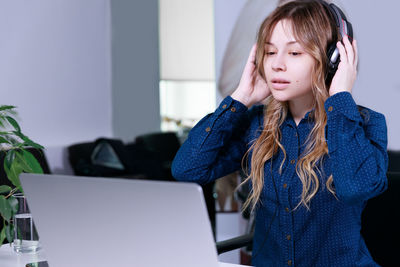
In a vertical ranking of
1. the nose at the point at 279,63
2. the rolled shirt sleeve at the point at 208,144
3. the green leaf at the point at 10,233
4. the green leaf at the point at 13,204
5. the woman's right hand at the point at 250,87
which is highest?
the nose at the point at 279,63

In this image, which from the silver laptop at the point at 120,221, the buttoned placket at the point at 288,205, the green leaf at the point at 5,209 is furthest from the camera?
the buttoned placket at the point at 288,205

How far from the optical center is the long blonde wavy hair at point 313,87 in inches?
47.6

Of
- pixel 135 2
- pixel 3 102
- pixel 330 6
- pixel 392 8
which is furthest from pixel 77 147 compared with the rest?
pixel 330 6

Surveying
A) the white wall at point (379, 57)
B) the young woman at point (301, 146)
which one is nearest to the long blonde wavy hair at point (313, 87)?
the young woman at point (301, 146)

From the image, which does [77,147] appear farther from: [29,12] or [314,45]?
[314,45]

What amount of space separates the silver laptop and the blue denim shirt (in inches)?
21.9

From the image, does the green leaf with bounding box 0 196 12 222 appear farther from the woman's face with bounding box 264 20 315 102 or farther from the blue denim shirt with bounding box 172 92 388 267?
the woman's face with bounding box 264 20 315 102

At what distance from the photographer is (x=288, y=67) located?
3.93ft

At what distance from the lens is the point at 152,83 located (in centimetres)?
416

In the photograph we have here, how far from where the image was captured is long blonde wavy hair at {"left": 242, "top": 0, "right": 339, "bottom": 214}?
3.97 ft

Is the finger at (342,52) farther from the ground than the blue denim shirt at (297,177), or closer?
farther from the ground

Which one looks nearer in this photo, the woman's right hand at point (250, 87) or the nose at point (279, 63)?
the nose at point (279, 63)

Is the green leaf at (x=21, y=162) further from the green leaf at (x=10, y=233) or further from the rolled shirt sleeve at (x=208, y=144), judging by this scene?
the rolled shirt sleeve at (x=208, y=144)

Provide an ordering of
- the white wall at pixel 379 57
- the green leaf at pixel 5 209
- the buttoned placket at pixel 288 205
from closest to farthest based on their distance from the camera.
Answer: the green leaf at pixel 5 209
the buttoned placket at pixel 288 205
the white wall at pixel 379 57
